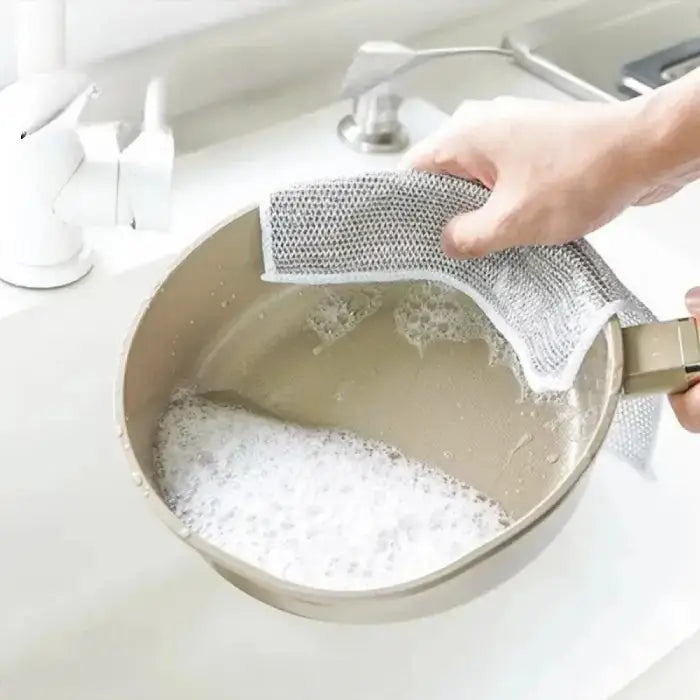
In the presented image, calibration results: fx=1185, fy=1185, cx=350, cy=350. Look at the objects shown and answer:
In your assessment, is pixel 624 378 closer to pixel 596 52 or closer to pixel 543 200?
pixel 543 200

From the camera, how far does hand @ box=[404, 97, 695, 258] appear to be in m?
0.47

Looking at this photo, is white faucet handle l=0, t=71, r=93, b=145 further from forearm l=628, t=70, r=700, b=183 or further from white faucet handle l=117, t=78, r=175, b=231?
forearm l=628, t=70, r=700, b=183

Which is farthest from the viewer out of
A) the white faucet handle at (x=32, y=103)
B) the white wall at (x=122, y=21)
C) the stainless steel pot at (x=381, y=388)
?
the white wall at (x=122, y=21)

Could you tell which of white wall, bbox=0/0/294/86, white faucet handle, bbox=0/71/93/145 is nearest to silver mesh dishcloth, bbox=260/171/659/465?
white faucet handle, bbox=0/71/93/145

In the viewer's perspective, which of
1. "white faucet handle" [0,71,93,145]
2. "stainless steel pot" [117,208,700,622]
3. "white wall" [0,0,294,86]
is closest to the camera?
"stainless steel pot" [117,208,700,622]

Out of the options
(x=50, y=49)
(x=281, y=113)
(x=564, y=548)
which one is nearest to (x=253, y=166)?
(x=281, y=113)

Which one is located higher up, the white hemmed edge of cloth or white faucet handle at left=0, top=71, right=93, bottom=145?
white faucet handle at left=0, top=71, right=93, bottom=145

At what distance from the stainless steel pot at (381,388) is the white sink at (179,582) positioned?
0.40 feet

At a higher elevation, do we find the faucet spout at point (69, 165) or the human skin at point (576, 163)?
the human skin at point (576, 163)

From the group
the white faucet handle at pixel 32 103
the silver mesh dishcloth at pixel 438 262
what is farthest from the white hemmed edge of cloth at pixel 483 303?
the white faucet handle at pixel 32 103

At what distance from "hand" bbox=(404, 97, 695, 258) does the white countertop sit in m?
0.18

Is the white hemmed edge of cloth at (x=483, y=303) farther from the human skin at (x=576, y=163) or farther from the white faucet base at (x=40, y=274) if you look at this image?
the white faucet base at (x=40, y=274)

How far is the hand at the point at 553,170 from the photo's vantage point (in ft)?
1.53

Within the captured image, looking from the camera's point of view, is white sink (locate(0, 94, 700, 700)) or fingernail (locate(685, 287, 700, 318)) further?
white sink (locate(0, 94, 700, 700))
